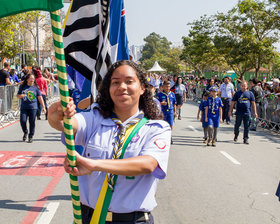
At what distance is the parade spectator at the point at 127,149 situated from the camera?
2.24 meters

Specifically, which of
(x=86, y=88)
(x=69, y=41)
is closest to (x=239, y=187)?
(x=86, y=88)

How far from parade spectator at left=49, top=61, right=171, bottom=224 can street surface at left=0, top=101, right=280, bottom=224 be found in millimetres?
2795

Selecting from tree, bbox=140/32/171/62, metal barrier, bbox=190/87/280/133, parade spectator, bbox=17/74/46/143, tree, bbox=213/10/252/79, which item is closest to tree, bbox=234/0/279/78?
tree, bbox=213/10/252/79

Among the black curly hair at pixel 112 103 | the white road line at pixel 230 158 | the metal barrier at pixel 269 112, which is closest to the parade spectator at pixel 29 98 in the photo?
the white road line at pixel 230 158

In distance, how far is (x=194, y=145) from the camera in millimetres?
10742

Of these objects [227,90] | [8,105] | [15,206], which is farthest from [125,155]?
[227,90]

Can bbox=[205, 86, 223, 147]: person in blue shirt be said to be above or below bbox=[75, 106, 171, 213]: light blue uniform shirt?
below

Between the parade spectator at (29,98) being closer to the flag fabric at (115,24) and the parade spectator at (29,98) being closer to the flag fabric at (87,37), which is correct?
the flag fabric at (115,24)

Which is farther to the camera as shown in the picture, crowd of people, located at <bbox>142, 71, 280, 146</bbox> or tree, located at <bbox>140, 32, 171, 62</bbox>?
tree, located at <bbox>140, 32, 171, 62</bbox>

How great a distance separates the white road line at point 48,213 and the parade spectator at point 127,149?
2.77 metres

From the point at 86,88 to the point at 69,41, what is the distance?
0.59 m

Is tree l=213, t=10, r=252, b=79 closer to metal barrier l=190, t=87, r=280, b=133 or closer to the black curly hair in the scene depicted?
metal barrier l=190, t=87, r=280, b=133

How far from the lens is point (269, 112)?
48.3ft

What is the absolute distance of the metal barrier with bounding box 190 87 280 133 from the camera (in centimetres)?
1387
